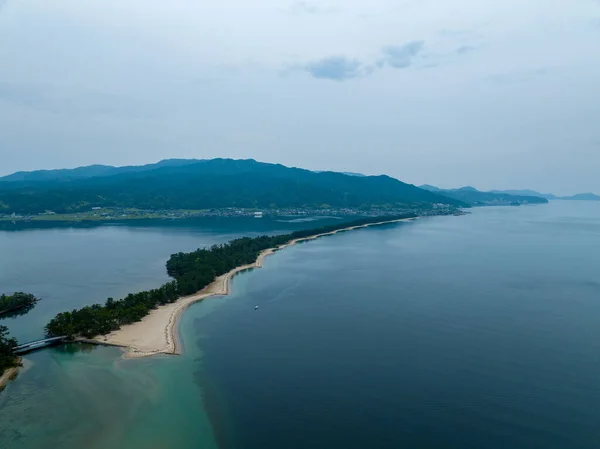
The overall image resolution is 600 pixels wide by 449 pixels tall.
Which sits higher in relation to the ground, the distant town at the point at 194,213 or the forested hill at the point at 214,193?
the forested hill at the point at 214,193

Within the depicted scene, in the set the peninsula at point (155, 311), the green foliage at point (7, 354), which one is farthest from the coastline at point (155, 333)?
the green foliage at point (7, 354)

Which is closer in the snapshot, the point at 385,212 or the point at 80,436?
the point at 80,436

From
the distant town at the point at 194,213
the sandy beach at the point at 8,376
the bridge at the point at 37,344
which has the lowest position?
the sandy beach at the point at 8,376

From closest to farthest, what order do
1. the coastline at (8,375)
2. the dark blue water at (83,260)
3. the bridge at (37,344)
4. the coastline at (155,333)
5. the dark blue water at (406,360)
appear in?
1. the dark blue water at (406,360)
2. the coastline at (8,375)
3. the bridge at (37,344)
4. the coastline at (155,333)
5. the dark blue water at (83,260)

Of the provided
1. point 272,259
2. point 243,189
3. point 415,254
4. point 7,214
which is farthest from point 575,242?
point 7,214

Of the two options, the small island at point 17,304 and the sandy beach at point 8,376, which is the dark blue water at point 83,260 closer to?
the small island at point 17,304

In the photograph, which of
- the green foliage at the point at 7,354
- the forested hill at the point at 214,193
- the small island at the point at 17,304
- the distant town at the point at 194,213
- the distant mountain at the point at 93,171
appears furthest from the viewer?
the distant mountain at the point at 93,171

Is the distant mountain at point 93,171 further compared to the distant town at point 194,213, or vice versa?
the distant mountain at point 93,171

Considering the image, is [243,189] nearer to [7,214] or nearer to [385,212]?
[385,212]
